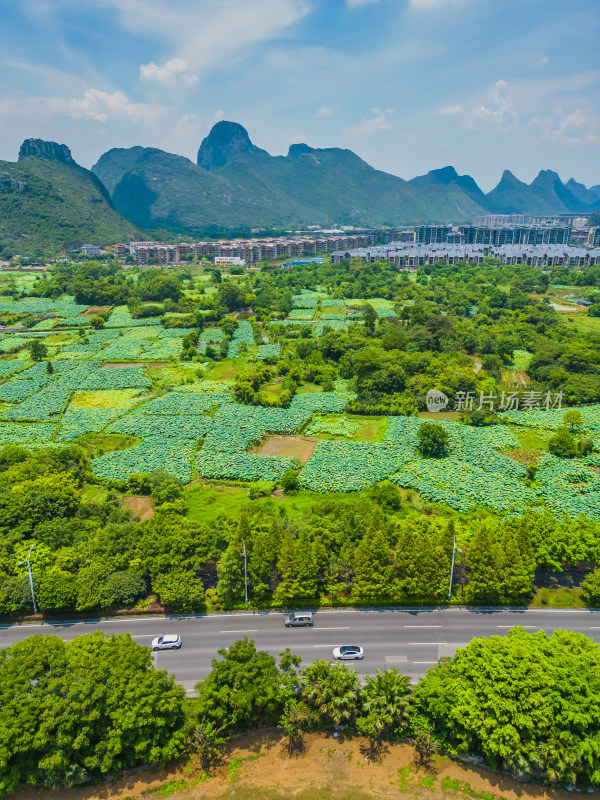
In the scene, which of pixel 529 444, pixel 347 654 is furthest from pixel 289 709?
pixel 529 444

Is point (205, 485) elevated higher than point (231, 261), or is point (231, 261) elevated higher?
point (231, 261)

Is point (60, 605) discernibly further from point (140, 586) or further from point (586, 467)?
point (586, 467)

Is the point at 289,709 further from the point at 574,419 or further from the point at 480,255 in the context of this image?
the point at 480,255

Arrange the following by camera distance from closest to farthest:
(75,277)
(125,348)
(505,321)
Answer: (125,348) < (505,321) < (75,277)

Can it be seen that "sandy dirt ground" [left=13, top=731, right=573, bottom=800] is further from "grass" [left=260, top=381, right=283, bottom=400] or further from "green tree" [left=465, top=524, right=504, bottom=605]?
"grass" [left=260, top=381, right=283, bottom=400]

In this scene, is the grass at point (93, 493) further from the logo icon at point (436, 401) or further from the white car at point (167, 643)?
the logo icon at point (436, 401)

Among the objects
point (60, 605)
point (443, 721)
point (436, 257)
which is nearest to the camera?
point (443, 721)

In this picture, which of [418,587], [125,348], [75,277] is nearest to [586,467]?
[418,587]
